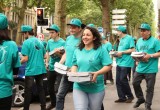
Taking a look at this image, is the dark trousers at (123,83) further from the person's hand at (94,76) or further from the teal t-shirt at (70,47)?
the person's hand at (94,76)

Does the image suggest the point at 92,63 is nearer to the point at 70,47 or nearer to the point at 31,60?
the point at 70,47

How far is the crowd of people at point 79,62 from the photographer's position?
16.0 ft

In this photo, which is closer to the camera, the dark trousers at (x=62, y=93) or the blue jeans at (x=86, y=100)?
the blue jeans at (x=86, y=100)

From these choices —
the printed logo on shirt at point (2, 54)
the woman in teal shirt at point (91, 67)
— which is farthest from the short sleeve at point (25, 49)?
the printed logo on shirt at point (2, 54)

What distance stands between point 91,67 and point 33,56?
296 cm

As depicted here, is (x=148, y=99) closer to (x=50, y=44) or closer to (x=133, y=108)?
(x=133, y=108)

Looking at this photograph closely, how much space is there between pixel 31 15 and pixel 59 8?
180ft

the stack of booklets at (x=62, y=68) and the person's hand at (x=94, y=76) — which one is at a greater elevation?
Answer: the person's hand at (x=94, y=76)

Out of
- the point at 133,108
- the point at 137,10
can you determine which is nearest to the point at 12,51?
the point at 133,108

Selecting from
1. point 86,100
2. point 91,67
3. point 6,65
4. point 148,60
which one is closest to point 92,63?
point 91,67

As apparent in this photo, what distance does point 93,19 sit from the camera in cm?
7650

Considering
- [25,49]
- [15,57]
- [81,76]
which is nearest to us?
[15,57]

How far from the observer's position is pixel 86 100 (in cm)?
572

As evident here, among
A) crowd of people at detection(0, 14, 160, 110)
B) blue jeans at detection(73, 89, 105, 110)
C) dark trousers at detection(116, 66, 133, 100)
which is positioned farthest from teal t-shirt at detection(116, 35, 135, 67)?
blue jeans at detection(73, 89, 105, 110)
